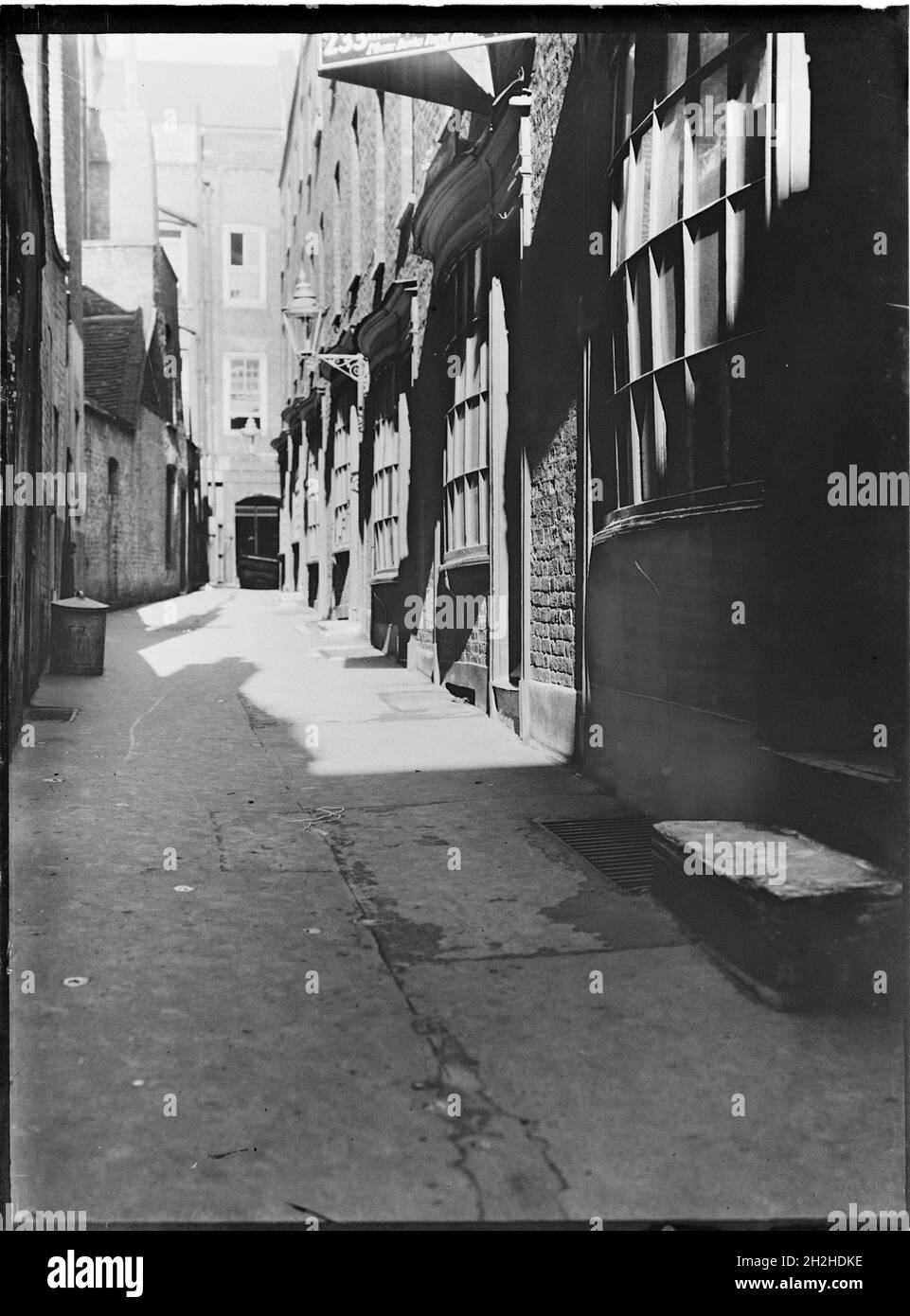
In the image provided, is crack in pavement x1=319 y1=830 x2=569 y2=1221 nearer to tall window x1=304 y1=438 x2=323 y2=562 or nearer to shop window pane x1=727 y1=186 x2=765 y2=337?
shop window pane x1=727 y1=186 x2=765 y2=337

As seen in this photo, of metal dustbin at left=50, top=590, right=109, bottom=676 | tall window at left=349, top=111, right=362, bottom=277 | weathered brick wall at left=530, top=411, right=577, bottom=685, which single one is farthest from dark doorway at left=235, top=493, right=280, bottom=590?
weathered brick wall at left=530, top=411, right=577, bottom=685

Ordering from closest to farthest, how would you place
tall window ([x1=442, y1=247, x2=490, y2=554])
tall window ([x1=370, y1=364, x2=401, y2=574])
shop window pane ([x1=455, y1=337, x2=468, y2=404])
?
tall window ([x1=442, y1=247, x2=490, y2=554]), shop window pane ([x1=455, y1=337, x2=468, y2=404]), tall window ([x1=370, y1=364, x2=401, y2=574])

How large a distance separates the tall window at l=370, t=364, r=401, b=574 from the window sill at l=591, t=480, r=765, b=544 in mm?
6629

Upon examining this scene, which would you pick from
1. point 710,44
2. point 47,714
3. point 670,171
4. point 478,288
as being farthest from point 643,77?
point 47,714

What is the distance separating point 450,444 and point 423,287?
2204mm

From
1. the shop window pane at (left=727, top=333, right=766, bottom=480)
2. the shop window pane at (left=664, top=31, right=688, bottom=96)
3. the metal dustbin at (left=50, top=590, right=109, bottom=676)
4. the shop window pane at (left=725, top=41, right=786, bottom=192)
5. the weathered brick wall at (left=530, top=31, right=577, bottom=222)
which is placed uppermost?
the weathered brick wall at (left=530, top=31, right=577, bottom=222)

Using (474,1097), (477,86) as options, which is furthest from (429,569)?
(474,1097)

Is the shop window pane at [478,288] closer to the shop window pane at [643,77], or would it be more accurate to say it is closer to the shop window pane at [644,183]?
the shop window pane at [643,77]

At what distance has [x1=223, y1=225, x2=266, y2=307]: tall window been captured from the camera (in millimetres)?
16938

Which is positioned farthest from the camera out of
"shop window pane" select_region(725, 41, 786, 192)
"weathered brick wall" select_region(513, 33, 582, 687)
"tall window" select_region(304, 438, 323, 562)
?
"tall window" select_region(304, 438, 323, 562)

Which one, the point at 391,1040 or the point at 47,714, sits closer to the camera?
the point at 391,1040

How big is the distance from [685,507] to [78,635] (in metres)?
6.71

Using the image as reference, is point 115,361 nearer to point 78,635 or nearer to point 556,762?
point 78,635

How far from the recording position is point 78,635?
9633mm
